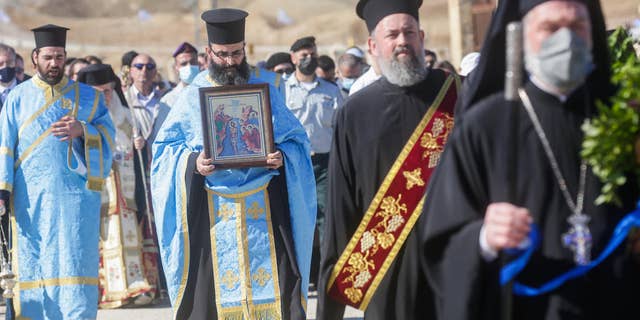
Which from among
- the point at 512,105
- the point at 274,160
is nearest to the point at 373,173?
the point at 274,160

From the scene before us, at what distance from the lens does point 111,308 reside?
1284cm

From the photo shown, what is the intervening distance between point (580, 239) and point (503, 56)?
81 cm

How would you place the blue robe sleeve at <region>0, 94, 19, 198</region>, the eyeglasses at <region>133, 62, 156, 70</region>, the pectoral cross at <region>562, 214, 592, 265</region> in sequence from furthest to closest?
the eyeglasses at <region>133, 62, 156, 70</region>, the blue robe sleeve at <region>0, 94, 19, 198</region>, the pectoral cross at <region>562, 214, 592, 265</region>

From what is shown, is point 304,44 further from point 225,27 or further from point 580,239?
point 580,239

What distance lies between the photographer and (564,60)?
14.6 feet

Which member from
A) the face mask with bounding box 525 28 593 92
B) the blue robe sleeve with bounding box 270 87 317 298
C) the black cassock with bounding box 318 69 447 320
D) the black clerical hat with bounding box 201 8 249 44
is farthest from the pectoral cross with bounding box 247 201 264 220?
the face mask with bounding box 525 28 593 92

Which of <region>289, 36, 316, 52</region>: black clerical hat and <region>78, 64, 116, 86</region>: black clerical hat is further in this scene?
<region>289, 36, 316, 52</region>: black clerical hat

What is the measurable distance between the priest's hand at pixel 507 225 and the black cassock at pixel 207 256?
14.1 ft

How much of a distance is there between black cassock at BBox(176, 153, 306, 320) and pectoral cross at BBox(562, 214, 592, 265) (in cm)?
423

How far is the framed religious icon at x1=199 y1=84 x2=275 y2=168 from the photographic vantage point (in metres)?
8.44

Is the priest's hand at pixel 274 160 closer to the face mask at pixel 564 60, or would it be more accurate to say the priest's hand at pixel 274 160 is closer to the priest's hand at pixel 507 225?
the face mask at pixel 564 60

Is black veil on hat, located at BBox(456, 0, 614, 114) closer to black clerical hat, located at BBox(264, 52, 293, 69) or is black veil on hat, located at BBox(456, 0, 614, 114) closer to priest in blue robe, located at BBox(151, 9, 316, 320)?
priest in blue robe, located at BBox(151, 9, 316, 320)

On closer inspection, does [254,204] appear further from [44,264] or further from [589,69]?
[589,69]

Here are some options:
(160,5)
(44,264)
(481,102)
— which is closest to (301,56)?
(44,264)
